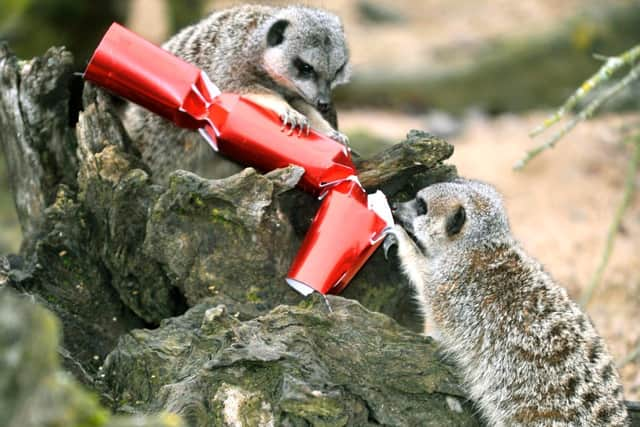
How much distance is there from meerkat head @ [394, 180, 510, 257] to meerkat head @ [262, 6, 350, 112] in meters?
0.85

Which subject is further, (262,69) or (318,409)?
(262,69)

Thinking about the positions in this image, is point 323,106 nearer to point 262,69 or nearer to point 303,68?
point 303,68

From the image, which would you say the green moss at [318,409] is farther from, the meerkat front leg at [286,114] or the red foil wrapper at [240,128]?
the meerkat front leg at [286,114]

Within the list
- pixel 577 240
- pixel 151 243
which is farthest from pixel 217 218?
pixel 577 240

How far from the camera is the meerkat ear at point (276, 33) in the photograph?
165 inches

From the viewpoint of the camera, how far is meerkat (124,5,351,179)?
409 centimetres

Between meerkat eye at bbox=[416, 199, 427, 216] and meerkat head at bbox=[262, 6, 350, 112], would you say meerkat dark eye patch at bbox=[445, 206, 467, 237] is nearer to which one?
meerkat eye at bbox=[416, 199, 427, 216]

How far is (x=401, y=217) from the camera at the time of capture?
3467 millimetres

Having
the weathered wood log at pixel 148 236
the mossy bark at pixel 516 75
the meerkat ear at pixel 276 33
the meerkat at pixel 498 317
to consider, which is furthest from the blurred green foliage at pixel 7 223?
the mossy bark at pixel 516 75

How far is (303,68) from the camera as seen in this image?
4.14 meters

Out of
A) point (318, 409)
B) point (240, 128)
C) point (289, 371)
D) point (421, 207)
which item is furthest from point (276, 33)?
point (318, 409)

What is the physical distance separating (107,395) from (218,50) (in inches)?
80.5

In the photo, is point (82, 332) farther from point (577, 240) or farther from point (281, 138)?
point (577, 240)

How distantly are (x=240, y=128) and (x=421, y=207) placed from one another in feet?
2.63
